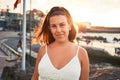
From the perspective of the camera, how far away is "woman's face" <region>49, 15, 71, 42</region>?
285 centimetres

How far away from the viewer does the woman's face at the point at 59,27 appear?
2.85m

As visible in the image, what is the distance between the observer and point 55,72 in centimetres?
Answer: 275

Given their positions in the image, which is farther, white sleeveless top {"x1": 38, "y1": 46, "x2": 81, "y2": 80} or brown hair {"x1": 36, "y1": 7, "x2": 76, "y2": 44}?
brown hair {"x1": 36, "y1": 7, "x2": 76, "y2": 44}

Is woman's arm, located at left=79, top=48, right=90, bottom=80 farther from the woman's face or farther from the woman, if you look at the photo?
the woman's face

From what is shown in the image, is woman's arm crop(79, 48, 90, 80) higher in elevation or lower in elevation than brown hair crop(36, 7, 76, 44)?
lower

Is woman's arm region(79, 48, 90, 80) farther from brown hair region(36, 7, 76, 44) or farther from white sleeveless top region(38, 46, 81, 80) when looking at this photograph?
brown hair region(36, 7, 76, 44)

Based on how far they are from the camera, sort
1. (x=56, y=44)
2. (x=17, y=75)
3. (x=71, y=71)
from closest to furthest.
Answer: (x=71, y=71) → (x=56, y=44) → (x=17, y=75)

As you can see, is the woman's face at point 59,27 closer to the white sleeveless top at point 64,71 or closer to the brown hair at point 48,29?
the brown hair at point 48,29

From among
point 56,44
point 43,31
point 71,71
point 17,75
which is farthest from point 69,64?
point 17,75

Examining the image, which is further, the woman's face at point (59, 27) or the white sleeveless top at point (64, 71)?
the woman's face at point (59, 27)

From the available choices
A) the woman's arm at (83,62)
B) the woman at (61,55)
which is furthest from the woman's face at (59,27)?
the woman's arm at (83,62)

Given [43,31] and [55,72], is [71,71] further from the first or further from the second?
[43,31]

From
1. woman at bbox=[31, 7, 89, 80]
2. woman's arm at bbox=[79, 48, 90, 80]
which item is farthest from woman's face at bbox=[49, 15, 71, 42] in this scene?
woman's arm at bbox=[79, 48, 90, 80]

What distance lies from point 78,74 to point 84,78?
153 mm
